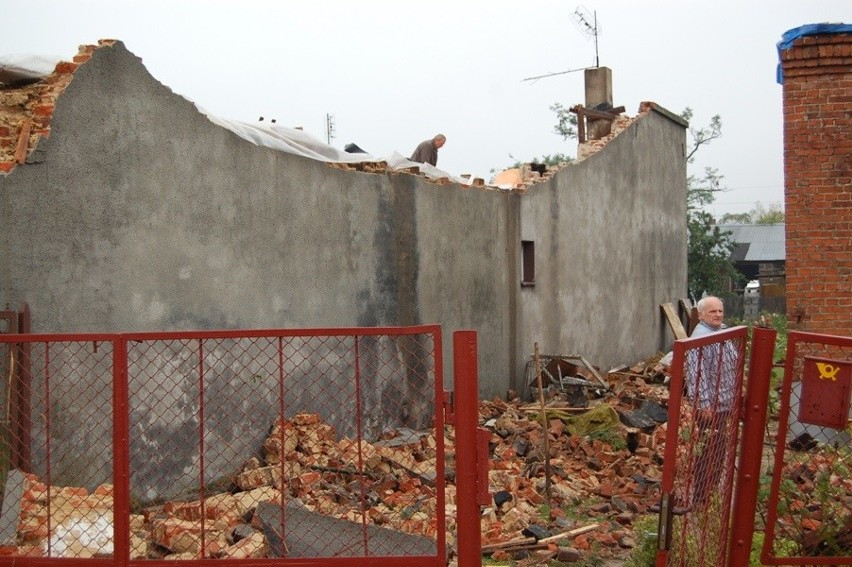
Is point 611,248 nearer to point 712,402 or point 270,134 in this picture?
point 270,134

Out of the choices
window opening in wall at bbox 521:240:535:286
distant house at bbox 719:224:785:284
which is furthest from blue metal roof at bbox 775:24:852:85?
distant house at bbox 719:224:785:284

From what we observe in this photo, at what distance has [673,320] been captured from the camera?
23016 millimetres

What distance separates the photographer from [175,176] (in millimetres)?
9188

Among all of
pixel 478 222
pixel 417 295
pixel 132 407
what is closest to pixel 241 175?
pixel 132 407

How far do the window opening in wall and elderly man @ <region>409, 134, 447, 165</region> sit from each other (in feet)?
7.59

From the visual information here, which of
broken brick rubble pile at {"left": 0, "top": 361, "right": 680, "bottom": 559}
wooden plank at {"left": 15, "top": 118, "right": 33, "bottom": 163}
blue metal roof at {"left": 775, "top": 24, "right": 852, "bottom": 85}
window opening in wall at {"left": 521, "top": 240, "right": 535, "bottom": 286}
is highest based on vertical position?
blue metal roof at {"left": 775, "top": 24, "right": 852, "bottom": 85}

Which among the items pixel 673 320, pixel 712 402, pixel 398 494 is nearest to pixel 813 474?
pixel 712 402

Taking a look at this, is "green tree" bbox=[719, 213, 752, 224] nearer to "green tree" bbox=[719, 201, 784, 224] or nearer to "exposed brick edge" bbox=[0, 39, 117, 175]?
"green tree" bbox=[719, 201, 784, 224]

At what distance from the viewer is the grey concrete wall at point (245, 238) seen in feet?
26.5

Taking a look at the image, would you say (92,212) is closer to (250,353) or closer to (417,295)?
(250,353)

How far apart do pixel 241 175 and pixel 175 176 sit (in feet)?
3.14

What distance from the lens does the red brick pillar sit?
10633 millimetres

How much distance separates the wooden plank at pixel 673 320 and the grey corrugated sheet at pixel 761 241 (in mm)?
29727

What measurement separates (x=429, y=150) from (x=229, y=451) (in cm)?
875
